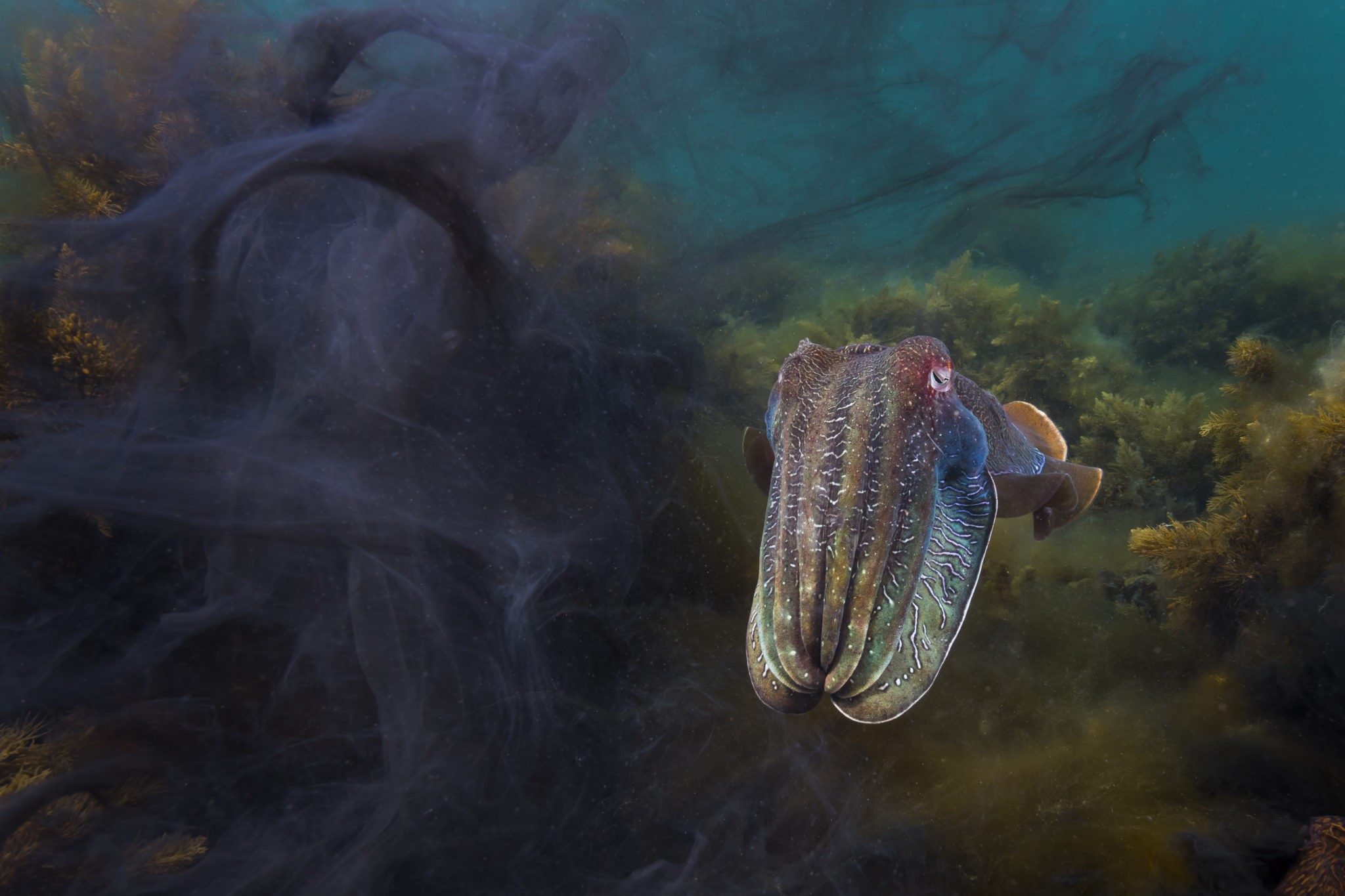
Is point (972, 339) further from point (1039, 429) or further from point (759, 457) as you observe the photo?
point (759, 457)

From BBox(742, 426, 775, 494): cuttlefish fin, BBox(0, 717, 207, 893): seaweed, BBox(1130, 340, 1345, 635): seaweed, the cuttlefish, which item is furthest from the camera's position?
BBox(742, 426, 775, 494): cuttlefish fin

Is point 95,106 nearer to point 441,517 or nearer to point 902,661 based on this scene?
point 441,517

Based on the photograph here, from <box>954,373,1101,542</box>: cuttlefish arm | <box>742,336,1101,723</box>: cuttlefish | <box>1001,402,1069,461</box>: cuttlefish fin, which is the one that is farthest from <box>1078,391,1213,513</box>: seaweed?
<box>742,336,1101,723</box>: cuttlefish

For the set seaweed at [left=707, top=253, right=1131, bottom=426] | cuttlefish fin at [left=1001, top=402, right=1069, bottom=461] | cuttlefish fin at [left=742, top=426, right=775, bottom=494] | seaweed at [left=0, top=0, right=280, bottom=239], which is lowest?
seaweed at [left=707, top=253, right=1131, bottom=426]

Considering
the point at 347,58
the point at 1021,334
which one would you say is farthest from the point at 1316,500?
the point at 347,58

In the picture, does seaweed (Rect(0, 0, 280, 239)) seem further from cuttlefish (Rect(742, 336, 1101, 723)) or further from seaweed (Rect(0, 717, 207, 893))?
cuttlefish (Rect(742, 336, 1101, 723))

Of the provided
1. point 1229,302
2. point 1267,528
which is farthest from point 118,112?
point 1229,302
